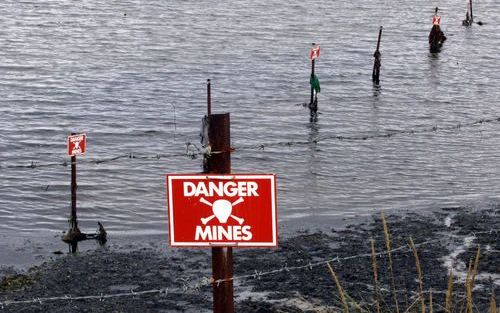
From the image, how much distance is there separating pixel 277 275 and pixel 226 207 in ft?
32.3

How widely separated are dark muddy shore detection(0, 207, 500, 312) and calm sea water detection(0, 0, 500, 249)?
2685mm

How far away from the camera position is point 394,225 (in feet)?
70.4

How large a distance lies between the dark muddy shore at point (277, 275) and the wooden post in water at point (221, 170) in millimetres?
6234

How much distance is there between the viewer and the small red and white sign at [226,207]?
7906 mm

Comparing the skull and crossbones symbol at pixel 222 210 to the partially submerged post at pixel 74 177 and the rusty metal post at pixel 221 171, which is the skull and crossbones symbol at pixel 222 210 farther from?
the partially submerged post at pixel 74 177

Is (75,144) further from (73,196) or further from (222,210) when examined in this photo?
(222,210)

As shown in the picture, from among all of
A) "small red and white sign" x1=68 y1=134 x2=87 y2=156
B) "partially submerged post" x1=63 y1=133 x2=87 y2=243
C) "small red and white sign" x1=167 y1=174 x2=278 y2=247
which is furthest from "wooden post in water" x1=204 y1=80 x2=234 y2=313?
"small red and white sign" x1=68 y1=134 x2=87 y2=156

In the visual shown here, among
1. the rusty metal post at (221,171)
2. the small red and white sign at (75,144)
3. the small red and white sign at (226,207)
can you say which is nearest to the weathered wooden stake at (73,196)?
the small red and white sign at (75,144)

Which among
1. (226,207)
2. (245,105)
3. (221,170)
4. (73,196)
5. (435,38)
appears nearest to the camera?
(226,207)

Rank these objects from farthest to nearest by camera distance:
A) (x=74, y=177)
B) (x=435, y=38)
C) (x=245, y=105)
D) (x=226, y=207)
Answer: (x=435, y=38) → (x=245, y=105) → (x=74, y=177) → (x=226, y=207)

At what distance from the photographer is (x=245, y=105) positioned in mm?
38281

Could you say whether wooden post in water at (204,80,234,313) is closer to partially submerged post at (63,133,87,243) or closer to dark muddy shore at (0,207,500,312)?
dark muddy shore at (0,207,500,312)

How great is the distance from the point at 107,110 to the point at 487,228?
64.0 feet

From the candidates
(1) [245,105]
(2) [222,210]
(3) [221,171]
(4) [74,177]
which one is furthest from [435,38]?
(2) [222,210]
